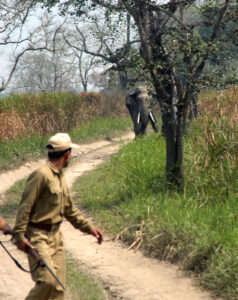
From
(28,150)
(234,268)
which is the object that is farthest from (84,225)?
(28,150)

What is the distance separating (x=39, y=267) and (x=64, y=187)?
67 cm

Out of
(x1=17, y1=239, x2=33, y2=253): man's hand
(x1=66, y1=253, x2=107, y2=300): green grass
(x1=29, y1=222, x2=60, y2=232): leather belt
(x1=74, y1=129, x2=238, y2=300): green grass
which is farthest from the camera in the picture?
(x1=74, y1=129, x2=238, y2=300): green grass

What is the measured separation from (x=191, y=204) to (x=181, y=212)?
0.74 m

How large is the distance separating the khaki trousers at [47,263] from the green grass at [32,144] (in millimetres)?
9058

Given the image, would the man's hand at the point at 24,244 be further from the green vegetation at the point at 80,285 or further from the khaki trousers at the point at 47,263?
the green vegetation at the point at 80,285

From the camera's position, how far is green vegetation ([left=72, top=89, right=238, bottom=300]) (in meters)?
5.58

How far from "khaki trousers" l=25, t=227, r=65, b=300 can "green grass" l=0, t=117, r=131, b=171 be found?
906cm

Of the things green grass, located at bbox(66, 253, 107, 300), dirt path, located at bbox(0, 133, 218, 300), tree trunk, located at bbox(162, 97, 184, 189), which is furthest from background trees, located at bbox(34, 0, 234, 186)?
green grass, located at bbox(66, 253, 107, 300)

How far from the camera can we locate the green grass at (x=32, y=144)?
Result: 13.4 m

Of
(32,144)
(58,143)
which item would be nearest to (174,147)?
(58,143)

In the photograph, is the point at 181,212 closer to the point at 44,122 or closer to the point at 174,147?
the point at 174,147

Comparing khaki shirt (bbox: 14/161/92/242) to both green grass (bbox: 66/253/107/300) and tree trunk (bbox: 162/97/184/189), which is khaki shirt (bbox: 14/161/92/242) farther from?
tree trunk (bbox: 162/97/184/189)

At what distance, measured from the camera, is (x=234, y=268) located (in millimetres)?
5031

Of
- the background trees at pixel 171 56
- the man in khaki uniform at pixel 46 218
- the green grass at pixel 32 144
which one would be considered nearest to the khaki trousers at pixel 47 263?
the man in khaki uniform at pixel 46 218
